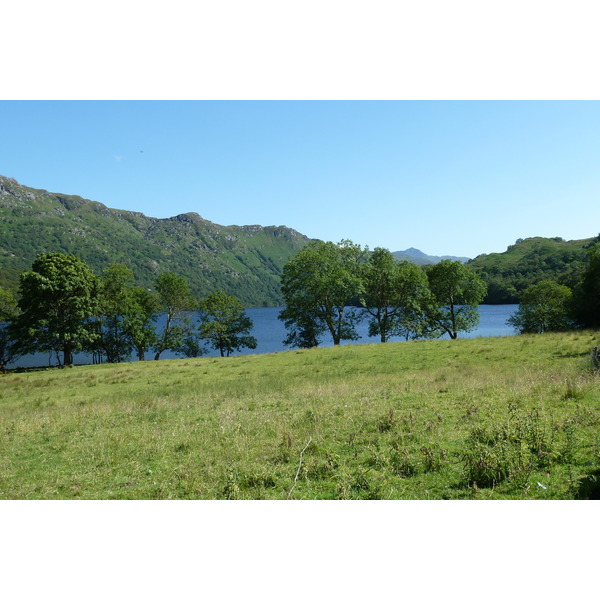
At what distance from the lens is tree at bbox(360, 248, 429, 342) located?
184 feet

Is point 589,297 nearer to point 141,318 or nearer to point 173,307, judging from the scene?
point 173,307

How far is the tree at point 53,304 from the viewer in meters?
42.6

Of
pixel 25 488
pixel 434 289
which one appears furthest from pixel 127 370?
pixel 434 289

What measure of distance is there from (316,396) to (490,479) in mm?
9029

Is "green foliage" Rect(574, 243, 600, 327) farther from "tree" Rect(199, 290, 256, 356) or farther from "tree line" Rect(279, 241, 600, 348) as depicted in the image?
"tree" Rect(199, 290, 256, 356)

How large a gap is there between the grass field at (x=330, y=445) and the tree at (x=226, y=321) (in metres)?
50.0

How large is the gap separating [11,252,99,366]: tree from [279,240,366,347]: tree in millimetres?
23732

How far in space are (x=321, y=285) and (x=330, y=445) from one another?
42420 mm

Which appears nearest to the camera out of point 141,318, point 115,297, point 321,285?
point 321,285

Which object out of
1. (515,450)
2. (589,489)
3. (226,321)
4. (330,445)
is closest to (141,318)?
(226,321)

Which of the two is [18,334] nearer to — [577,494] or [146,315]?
[146,315]

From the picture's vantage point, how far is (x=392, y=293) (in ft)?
187

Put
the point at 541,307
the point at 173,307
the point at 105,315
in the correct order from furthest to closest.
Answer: the point at 541,307 → the point at 173,307 → the point at 105,315

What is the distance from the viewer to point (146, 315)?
6050 centimetres
